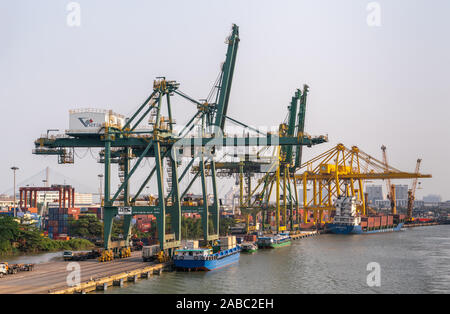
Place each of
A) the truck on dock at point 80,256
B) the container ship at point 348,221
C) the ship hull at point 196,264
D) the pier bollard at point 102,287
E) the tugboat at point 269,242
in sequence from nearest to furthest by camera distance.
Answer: the pier bollard at point 102,287, the ship hull at point 196,264, the truck on dock at point 80,256, the tugboat at point 269,242, the container ship at point 348,221

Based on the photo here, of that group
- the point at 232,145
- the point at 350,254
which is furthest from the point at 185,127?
the point at 350,254

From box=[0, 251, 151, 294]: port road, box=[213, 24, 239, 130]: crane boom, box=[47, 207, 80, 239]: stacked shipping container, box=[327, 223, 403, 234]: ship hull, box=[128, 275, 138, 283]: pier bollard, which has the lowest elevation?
box=[327, 223, 403, 234]: ship hull

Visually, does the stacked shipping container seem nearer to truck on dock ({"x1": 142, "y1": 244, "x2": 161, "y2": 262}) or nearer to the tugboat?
the tugboat

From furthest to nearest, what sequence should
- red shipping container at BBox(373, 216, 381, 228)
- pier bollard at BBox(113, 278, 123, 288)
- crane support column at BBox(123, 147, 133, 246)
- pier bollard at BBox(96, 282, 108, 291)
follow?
red shipping container at BBox(373, 216, 381, 228) < crane support column at BBox(123, 147, 133, 246) < pier bollard at BBox(113, 278, 123, 288) < pier bollard at BBox(96, 282, 108, 291)

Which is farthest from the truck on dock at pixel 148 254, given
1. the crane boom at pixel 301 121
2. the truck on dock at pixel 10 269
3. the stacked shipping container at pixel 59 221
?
the crane boom at pixel 301 121

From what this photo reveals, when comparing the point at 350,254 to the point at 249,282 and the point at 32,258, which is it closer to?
the point at 249,282

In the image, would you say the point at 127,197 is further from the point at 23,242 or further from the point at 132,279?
the point at 23,242

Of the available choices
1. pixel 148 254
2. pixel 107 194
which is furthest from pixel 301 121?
pixel 148 254

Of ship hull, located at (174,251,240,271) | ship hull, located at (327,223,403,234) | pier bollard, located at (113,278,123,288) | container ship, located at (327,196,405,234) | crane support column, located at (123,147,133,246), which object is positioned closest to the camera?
pier bollard, located at (113,278,123,288)

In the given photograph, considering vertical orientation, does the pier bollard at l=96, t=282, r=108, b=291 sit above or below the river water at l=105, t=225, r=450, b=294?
above

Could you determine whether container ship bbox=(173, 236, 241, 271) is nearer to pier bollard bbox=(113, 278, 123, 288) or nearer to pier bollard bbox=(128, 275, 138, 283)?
pier bollard bbox=(128, 275, 138, 283)

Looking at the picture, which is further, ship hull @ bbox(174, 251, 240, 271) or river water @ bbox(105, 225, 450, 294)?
ship hull @ bbox(174, 251, 240, 271)

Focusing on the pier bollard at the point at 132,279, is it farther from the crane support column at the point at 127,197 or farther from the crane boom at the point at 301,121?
the crane boom at the point at 301,121

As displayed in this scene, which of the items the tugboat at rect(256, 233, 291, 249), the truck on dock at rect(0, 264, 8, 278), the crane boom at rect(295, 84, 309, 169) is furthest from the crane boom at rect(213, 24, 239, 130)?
the crane boom at rect(295, 84, 309, 169)
